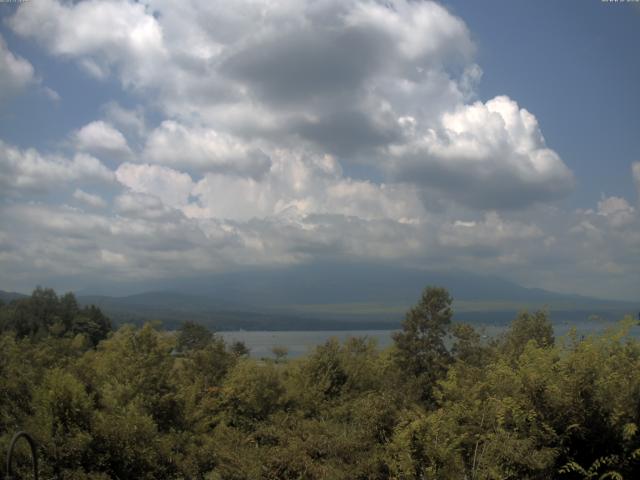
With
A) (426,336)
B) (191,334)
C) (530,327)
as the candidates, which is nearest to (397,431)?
(426,336)

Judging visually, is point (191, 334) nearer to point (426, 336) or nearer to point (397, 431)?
point (426, 336)

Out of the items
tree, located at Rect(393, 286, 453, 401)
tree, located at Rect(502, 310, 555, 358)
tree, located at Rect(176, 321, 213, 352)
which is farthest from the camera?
tree, located at Rect(176, 321, 213, 352)

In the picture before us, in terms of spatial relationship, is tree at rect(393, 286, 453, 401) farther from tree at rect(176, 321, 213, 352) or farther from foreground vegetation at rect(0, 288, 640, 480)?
tree at rect(176, 321, 213, 352)

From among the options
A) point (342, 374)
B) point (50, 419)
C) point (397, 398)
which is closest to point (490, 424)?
point (397, 398)

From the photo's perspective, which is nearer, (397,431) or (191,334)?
(397,431)

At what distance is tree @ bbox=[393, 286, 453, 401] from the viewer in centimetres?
3531

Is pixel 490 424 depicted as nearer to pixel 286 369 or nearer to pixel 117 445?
pixel 117 445

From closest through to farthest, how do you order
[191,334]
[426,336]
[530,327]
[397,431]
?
1. [397,431]
2. [426,336]
3. [530,327]
4. [191,334]

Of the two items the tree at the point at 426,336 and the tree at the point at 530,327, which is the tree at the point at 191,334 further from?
the tree at the point at 426,336

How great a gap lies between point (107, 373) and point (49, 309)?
7686 centimetres

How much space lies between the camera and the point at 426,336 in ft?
119

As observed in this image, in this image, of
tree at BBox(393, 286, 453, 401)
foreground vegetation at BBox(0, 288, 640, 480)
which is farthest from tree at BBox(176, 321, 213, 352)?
foreground vegetation at BBox(0, 288, 640, 480)

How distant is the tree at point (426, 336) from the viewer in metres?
35.3

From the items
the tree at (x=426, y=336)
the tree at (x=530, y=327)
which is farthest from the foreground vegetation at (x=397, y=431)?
the tree at (x=530, y=327)
